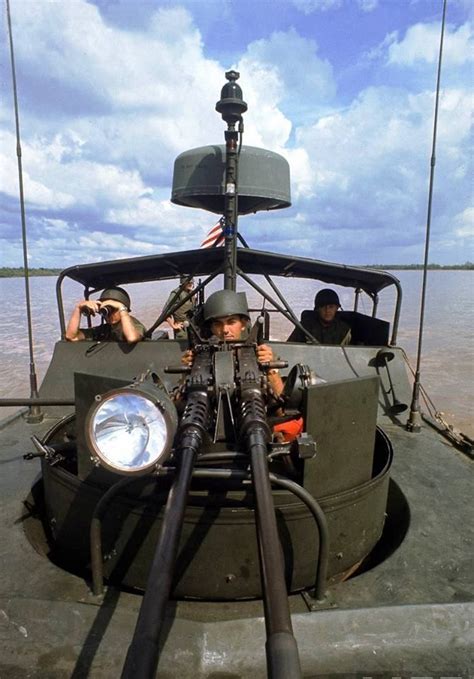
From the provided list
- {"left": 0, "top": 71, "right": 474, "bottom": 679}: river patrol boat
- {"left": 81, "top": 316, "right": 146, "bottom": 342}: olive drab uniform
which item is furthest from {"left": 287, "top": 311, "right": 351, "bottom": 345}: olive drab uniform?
{"left": 0, "top": 71, "right": 474, "bottom": 679}: river patrol boat

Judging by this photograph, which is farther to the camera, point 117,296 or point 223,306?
point 117,296

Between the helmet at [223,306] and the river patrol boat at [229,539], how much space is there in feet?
0.64

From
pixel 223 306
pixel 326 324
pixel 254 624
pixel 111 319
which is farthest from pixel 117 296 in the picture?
pixel 254 624

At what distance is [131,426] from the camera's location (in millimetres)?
2033

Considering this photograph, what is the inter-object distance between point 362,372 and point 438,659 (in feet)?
11.2

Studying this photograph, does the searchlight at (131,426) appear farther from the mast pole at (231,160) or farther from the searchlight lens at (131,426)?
the mast pole at (231,160)

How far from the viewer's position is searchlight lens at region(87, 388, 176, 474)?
1.99 m

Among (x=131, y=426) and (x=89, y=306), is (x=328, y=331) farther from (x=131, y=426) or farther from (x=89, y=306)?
(x=131, y=426)

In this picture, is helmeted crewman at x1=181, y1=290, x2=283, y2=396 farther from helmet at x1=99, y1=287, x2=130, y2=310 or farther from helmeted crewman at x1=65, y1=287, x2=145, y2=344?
helmet at x1=99, y1=287, x2=130, y2=310

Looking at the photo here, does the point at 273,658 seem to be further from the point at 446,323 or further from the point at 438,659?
the point at 446,323

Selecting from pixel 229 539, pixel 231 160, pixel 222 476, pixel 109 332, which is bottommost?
pixel 229 539

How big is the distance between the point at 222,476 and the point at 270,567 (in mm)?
961

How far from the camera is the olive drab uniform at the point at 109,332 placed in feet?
18.5

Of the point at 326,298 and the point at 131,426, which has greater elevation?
the point at 326,298
